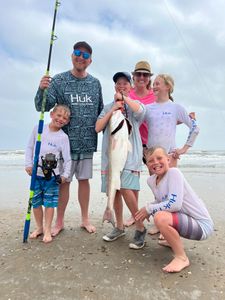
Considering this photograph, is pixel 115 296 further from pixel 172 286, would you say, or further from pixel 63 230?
pixel 63 230

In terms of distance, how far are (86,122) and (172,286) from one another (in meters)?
2.56

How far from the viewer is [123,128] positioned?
4316 mm

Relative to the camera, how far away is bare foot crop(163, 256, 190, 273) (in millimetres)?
3621

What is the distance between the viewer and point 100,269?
3.74m

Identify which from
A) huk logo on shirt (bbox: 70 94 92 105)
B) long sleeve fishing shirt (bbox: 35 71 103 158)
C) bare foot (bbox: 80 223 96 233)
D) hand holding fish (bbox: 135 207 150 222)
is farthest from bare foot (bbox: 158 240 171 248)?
huk logo on shirt (bbox: 70 94 92 105)

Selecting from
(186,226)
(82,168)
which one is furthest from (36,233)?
(186,226)

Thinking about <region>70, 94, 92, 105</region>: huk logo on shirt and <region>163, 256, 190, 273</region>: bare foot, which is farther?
<region>70, 94, 92, 105</region>: huk logo on shirt

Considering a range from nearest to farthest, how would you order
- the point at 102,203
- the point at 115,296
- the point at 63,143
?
the point at 115,296, the point at 63,143, the point at 102,203

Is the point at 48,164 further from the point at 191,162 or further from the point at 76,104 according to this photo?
the point at 191,162

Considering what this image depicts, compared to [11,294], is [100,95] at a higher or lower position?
higher

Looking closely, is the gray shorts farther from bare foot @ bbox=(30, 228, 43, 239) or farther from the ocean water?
the ocean water

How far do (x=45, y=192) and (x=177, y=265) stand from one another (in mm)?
2067

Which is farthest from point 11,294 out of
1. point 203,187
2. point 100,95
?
point 203,187

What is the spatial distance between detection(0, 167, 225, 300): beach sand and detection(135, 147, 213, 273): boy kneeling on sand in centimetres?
28
